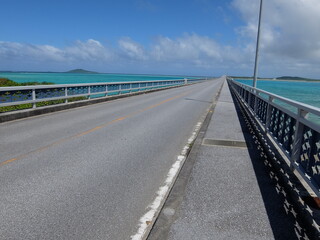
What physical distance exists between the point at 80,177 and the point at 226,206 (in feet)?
8.44

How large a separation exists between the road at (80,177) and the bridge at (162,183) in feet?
0.05

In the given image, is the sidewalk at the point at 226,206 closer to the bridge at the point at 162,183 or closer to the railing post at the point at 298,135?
the bridge at the point at 162,183

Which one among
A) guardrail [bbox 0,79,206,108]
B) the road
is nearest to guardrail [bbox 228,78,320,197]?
the road

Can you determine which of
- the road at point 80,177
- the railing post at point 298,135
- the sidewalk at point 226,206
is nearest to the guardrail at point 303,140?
the railing post at point 298,135

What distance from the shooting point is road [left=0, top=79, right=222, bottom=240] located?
3.40m

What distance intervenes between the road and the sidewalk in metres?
0.52

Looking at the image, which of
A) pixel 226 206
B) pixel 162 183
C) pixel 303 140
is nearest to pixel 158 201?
pixel 162 183

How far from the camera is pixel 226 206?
3.93 m

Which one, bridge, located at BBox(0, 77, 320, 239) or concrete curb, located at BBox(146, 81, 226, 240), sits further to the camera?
bridge, located at BBox(0, 77, 320, 239)

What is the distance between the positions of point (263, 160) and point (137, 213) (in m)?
3.62

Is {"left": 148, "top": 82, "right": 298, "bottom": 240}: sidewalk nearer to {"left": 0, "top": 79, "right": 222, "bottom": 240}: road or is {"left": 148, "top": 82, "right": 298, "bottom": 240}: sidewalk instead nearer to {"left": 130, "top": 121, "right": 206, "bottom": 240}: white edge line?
{"left": 130, "top": 121, "right": 206, "bottom": 240}: white edge line

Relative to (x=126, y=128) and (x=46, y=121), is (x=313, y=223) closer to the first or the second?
(x=126, y=128)

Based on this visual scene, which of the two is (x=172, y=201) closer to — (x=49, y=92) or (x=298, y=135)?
(x=298, y=135)

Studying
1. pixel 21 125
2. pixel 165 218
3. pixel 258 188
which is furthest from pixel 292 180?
pixel 21 125
